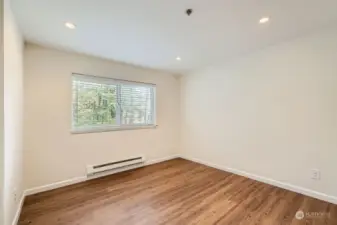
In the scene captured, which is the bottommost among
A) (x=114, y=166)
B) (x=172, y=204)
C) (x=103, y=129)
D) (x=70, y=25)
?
(x=172, y=204)

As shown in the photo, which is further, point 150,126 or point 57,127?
point 150,126

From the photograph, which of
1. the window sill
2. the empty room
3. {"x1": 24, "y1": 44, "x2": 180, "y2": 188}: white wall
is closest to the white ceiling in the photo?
the empty room

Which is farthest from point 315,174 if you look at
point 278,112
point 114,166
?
point 114,166

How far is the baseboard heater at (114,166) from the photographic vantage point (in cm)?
318

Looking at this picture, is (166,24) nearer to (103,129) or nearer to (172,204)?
(103,129)

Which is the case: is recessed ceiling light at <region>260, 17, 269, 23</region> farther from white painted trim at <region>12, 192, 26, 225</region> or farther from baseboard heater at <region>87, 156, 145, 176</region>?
→ white painted trim at <region>12, 192, 26, 225</region>

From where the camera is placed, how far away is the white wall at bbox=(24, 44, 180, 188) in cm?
262

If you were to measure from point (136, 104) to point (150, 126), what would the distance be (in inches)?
23.4

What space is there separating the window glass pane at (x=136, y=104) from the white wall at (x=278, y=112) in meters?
1.22

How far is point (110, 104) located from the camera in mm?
3551

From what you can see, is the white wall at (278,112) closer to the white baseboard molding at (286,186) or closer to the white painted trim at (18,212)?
the white baseboard molding at (286,186)

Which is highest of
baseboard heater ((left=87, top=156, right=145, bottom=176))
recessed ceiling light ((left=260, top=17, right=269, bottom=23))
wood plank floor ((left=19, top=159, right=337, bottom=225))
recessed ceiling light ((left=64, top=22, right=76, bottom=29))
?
recessed ceiling light ((left=260, top=17, right=269, bottom=23))

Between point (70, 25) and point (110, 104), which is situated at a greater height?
point (70, 25)

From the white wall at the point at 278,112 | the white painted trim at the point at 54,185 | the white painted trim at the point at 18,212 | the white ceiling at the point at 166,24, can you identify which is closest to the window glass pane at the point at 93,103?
the white ceiling at the point at 166,24
